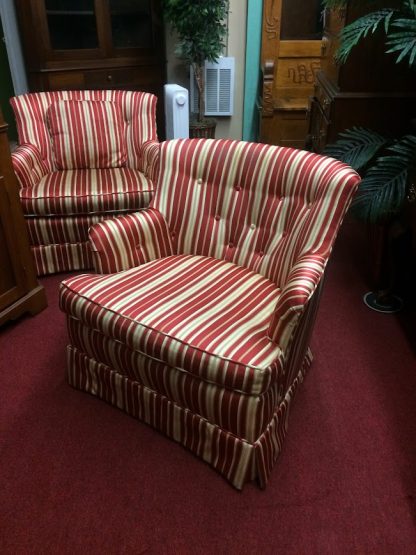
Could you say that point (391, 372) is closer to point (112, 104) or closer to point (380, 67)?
point (380, 67)

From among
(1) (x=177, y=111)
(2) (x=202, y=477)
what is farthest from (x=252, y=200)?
(1) (x=177, y=111)

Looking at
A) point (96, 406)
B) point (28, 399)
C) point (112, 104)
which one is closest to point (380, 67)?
point (112, 104)

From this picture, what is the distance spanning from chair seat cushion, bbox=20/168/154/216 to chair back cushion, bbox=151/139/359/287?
0.53 meters

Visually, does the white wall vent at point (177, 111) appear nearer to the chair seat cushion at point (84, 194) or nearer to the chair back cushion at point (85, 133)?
the chair back cushion at point (85, 133)

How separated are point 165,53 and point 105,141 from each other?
5.11 feet

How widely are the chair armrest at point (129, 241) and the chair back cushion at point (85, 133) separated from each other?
93 cm

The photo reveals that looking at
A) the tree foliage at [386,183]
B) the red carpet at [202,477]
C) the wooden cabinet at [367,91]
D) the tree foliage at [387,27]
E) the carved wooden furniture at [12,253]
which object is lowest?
the red carpet at [202,477]

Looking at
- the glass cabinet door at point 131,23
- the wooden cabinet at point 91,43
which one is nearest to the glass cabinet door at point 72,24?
the wooden cabinet at point 91,43

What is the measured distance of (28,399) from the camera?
Answer: 1609 millimetres

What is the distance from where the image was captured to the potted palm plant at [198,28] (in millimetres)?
3039

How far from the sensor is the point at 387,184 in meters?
1.72

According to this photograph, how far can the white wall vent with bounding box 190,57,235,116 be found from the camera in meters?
3.57

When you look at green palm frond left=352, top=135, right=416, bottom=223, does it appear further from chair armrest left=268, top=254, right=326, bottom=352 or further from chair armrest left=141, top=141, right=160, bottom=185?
chair armrest left=141, top=141, right=160, bottom=185

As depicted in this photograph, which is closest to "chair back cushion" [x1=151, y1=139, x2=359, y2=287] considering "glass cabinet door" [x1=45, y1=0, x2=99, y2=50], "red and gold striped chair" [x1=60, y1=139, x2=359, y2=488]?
"red and gold striped chair" [x1=60, y1=139, x2=359, y2=488]
